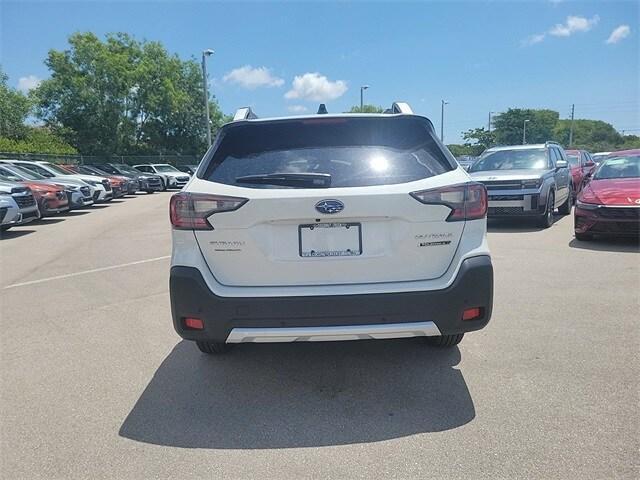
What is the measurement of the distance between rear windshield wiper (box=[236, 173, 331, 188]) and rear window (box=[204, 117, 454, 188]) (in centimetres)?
1

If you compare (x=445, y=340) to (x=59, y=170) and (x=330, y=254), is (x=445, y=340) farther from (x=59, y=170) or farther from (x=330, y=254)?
(x=59, y=170)

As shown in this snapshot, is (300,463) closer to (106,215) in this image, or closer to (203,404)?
(203,404)

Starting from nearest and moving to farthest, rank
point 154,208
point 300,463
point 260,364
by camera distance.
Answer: point 300,463 < point 260,364 < point 154,208

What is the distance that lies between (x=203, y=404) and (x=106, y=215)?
1432cm

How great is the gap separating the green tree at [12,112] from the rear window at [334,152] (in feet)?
116

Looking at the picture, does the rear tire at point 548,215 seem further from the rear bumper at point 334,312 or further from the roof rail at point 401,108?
the rear bumper at point 334,312

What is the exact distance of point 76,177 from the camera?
62.5 ft

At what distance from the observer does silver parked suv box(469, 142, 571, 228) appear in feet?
32.6

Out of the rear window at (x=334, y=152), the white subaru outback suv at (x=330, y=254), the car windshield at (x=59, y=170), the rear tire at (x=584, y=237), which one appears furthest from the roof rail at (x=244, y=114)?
the car windshield at (x=59, y=170)

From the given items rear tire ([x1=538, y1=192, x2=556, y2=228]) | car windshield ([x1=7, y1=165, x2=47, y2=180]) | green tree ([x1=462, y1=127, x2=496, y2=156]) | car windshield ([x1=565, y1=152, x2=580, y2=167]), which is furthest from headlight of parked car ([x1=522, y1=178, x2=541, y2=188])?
green tree ([x1=462, y1=127, x2=496, y2=156])

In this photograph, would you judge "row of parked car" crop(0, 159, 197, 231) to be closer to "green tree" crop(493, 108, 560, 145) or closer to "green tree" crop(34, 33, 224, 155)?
"green tree" crop(34, 33, 224, 155)

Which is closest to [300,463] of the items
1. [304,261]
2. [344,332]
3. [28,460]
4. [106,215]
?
[344,332]

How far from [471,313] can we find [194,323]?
1723 millimetres

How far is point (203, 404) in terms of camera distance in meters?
3.23
